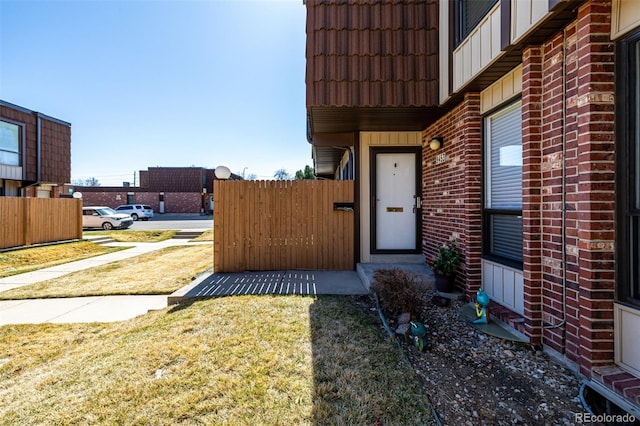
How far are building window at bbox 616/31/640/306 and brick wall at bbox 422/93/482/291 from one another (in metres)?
1.84

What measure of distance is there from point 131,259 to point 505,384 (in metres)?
9.56

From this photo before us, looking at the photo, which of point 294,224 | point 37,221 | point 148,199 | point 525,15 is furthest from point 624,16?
point 148,199

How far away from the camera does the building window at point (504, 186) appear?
3.35m

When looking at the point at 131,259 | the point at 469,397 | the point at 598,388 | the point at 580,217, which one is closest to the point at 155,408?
the point at 469,397

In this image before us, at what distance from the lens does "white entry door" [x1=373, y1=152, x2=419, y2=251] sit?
5980mm

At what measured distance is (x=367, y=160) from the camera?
5992 millimetres

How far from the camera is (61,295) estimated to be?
17.1 ft

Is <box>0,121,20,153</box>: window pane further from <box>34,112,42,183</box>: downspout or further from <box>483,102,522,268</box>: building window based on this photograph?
<box>483,102,522,268</box>: building window

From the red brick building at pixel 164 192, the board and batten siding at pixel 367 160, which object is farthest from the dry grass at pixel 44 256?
the red brick building at pixel 164 192

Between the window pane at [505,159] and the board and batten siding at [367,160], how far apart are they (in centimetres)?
212

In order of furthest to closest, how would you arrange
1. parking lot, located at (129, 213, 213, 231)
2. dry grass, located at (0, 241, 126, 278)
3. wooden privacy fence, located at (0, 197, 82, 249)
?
parking lot, located at (129, 213, 213, 231) < wooden privacy fence, located at (0, 197, 82, 249) < dry grass, located at (0, 241, 126, 278)

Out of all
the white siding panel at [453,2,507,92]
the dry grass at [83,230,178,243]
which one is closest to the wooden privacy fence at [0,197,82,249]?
the dry grass at [83,230,178,243]

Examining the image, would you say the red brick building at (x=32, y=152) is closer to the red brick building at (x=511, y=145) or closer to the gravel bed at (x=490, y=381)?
the red brick building at (x=511, y=145)

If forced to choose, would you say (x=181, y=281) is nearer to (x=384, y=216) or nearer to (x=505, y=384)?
(x=384, y=216)
